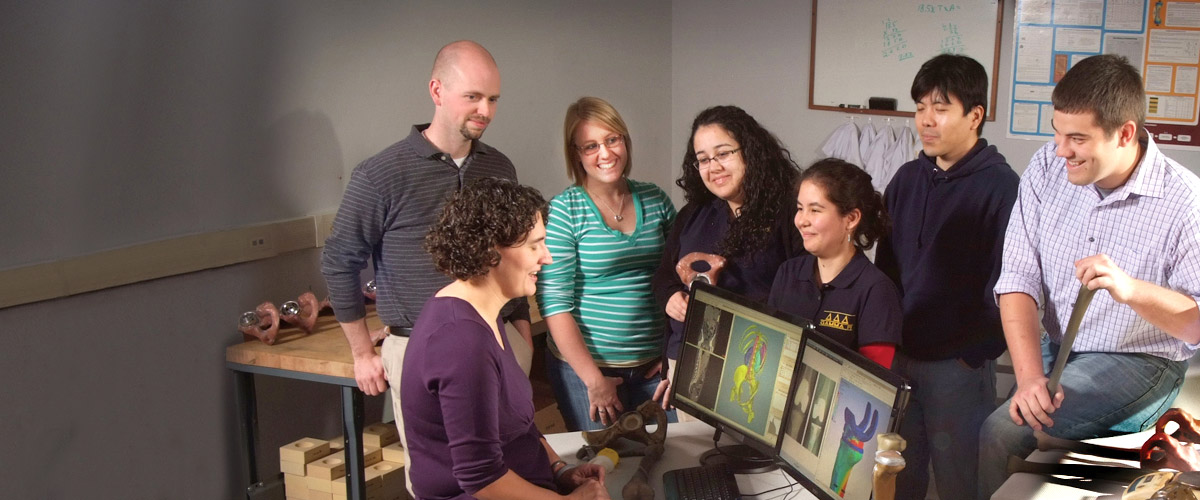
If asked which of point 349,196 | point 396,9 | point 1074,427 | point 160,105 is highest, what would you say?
point 396,9

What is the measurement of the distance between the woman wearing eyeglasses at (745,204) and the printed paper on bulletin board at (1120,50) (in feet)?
8.95

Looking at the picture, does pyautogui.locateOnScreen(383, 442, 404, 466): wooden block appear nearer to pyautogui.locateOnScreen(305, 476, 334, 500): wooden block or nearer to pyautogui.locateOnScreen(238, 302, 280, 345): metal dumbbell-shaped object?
pyautogui.locateOnScreen(305, 476, 334, 500): wooden block

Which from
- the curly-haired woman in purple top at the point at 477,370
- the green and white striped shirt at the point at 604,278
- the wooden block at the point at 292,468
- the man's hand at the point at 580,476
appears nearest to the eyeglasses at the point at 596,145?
the green and white striped shirt at the point at 604,278

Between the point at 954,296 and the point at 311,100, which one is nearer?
the point at 954,296

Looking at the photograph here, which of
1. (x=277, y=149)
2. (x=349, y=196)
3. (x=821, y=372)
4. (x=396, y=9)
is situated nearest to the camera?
(x=821, y=372)

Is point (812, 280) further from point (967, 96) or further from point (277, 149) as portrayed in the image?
point (277, 149)

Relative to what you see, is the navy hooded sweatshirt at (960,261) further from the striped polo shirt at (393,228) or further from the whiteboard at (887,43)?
the whiteboard at (887,43)

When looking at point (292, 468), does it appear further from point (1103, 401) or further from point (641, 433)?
point (1103, 401)

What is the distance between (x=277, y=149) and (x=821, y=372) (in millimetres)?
2216

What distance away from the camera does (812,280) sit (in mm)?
2217

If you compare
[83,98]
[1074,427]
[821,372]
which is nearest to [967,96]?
[1074,427]

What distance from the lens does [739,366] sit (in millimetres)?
2115

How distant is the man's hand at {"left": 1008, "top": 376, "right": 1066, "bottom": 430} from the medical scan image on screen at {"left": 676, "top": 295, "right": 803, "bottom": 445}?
1.81 feet

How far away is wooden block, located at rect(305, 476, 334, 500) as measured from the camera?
10.3 feet
